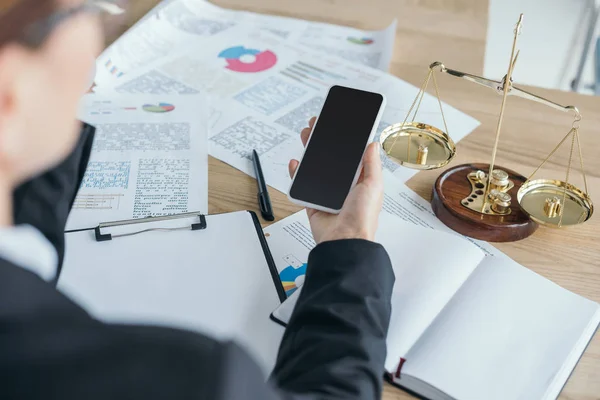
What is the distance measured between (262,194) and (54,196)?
0.88ft

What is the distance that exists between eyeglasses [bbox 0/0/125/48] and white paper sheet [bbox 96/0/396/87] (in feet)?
2.39

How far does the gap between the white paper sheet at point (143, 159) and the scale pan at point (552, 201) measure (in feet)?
1.33

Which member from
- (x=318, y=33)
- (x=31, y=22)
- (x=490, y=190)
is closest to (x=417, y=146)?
(x=490, y=190)

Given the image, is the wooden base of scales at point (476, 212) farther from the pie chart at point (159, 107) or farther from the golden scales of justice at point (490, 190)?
the pie chart at point (159, 107)

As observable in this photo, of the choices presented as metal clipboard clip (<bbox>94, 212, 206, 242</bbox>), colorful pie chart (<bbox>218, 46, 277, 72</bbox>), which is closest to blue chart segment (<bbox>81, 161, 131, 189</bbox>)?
metal clipboard clip (<bbox>94, 212, 206, 242</bbox>)

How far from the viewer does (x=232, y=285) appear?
69 cm

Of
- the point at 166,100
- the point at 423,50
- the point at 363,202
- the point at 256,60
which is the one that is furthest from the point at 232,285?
the point at 423,50

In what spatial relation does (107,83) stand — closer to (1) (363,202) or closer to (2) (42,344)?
(1) (363,202)

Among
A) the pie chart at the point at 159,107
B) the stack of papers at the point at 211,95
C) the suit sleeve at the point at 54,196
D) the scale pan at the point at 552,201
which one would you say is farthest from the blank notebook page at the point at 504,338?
the pie chart at the point at 159,107

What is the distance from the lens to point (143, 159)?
0.90m

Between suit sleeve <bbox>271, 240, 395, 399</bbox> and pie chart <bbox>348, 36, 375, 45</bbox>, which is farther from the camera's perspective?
pie chart <bbox>348, 36, 375, 45</bbox>

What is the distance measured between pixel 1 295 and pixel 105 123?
2.04 feet

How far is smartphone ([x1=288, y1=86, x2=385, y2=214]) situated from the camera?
0.75 metres

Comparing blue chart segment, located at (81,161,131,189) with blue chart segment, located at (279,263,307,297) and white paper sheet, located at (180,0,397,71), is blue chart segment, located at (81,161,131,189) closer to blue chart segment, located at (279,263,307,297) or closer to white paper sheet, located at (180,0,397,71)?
blue chart segment, located at (279,263,307,297)
